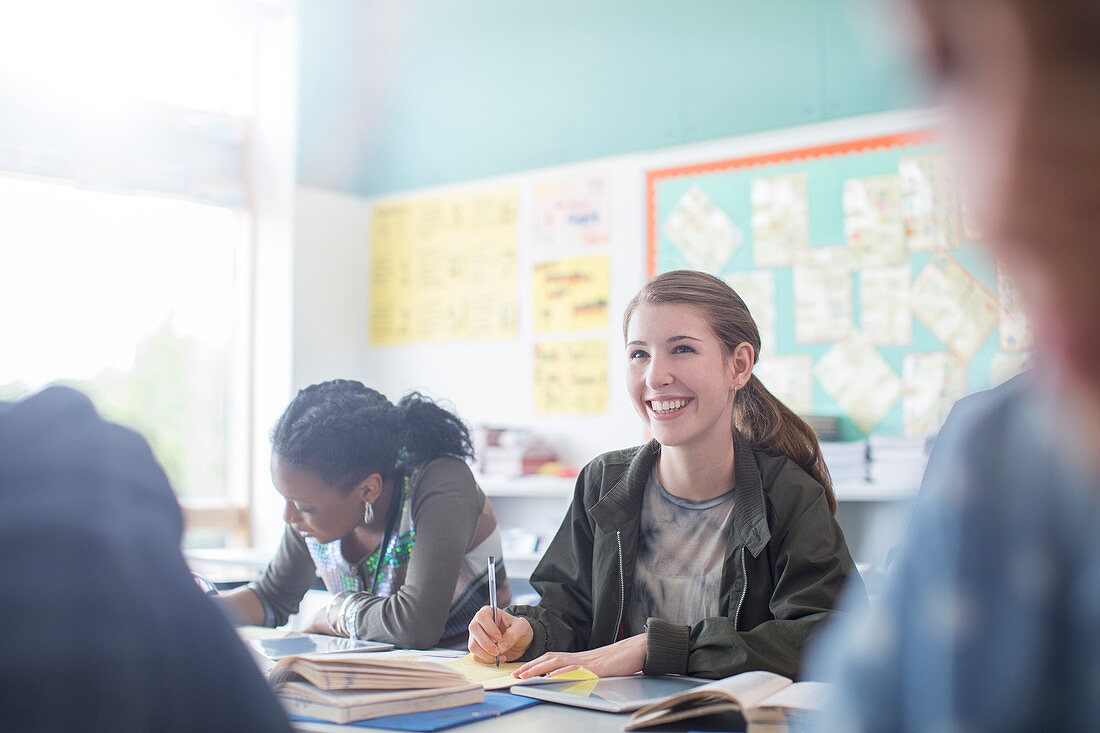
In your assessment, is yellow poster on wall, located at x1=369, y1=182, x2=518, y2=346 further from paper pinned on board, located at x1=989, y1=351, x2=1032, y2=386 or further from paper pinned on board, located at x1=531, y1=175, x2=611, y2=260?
paper pinned on board, located at x1=989, y1=351, x2=1032, y2=386

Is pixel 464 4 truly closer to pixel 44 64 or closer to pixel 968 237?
pixel 44 64

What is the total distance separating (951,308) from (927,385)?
0.25 metres

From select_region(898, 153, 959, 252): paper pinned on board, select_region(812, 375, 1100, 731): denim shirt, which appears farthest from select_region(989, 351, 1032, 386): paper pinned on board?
select_region(898, 153, 959, 252): paper pinned on board

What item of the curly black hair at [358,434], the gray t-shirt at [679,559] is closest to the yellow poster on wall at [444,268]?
the curly black hair at [358,434]

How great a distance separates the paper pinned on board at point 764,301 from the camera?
3.54 m

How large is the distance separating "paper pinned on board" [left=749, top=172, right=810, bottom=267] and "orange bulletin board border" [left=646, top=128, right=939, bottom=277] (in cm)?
6

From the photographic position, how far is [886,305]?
131 inches

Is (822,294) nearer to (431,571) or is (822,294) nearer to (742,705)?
(431,571)

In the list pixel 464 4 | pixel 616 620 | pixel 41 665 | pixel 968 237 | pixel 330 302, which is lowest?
pixel 616 620

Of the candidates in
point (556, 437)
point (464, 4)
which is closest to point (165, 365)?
point (556, 437)

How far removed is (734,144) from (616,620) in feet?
7.31

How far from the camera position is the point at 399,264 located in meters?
4.56

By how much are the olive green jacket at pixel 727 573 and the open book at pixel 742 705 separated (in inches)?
11.6

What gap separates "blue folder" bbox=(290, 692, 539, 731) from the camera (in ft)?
4.00
